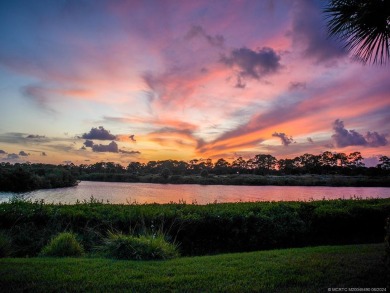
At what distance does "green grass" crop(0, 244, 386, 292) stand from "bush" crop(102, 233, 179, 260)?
61cm

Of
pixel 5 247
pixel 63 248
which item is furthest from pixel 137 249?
pixel 5 247

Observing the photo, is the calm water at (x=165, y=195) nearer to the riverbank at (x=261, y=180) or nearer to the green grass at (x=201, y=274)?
the green grass at (x=201, y=274)

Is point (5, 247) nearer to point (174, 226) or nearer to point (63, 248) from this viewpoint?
point (63, 248)

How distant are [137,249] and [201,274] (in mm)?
2309

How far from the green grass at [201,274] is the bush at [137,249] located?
0.61 meters

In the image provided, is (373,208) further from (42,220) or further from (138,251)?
(42,220)

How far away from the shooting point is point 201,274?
597cm

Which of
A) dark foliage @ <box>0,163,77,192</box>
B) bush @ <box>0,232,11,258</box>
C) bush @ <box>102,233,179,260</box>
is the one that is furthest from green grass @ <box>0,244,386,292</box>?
dark foliage @ <box>0,163,77,192</box>

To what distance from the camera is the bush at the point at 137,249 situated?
7.54 m


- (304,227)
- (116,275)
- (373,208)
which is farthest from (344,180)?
(116,275)

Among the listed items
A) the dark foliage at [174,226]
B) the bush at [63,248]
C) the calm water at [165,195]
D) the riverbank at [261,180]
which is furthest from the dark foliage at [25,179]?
the bush at [63,248]

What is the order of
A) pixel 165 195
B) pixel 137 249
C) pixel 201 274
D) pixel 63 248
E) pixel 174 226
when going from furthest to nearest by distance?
pixel 165 195
pixel 174 226
pixel 63 248
pixel 137 249
pixel 201 274

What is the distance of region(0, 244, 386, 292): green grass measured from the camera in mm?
5242

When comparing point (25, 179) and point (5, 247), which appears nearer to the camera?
point (5, 247)
